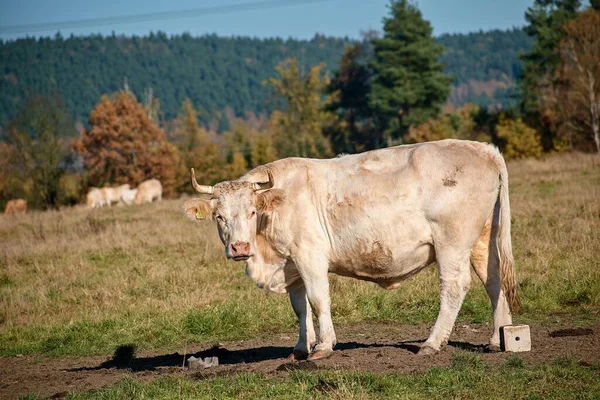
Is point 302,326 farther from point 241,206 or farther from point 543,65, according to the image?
point 543,65

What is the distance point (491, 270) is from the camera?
10.7m

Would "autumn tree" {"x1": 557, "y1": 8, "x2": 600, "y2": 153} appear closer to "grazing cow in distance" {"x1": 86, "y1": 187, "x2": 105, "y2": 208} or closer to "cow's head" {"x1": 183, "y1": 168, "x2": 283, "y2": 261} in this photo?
"grazing cow in distance" {"x1": 86, "y1": 187, "x2": 105, "y2": 208}

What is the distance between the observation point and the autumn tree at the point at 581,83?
52.0 meters

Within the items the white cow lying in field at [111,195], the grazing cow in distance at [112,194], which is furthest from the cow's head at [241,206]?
the grazing cow in distance at [112,194]

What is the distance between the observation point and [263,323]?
1320 centimetres

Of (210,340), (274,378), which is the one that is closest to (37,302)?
(210,340)

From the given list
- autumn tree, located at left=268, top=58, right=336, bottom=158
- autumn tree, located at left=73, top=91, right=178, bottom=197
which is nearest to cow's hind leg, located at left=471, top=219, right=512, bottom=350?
autumn tree, located at left=73, top=91, right=178, bottom=197

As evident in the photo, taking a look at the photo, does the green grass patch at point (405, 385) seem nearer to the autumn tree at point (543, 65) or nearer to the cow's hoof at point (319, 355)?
the cow's hoof at point (319, 355)

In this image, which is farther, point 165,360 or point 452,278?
point 165,360

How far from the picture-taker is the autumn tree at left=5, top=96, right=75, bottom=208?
177 ft

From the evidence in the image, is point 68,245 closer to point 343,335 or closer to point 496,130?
point 343,335

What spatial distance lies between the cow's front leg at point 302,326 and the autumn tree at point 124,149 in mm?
57088

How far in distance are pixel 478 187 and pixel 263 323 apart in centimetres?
436

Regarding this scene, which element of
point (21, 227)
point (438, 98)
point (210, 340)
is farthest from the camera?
point (438, 98)
